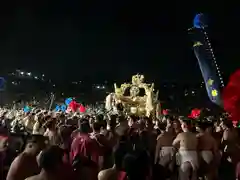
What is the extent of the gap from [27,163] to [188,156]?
3.79 meters

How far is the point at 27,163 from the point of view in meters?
4.56

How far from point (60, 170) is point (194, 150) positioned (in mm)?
4163

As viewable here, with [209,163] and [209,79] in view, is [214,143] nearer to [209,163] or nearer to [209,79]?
[209,163]

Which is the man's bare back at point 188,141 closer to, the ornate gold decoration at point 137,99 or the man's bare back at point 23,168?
the man's bare back at point 23,168

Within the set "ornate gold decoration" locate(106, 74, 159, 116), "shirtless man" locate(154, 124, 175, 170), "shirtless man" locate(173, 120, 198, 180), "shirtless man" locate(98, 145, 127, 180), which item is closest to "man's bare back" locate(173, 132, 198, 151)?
"shirtless man" locate(173, 120, 198, 180)

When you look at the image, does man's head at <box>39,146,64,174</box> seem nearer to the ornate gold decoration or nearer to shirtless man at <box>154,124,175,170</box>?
shirtless man at <box>154,124,175,170</box>

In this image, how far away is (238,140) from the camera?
27.9 ft

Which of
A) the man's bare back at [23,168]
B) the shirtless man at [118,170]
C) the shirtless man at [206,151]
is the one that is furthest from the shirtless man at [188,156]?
the man's bare back at [23,168]

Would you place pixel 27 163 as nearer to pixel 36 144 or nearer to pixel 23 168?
pixel 23 168

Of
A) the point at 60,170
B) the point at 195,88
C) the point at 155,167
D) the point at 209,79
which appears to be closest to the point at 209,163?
the point at 155,167

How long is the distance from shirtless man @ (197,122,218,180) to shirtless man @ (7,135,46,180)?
3.74 metres

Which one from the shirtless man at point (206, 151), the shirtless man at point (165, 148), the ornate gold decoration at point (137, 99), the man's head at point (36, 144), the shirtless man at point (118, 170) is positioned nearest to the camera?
the shirtless man at point (118, 170)

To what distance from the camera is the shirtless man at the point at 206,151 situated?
24.5ft

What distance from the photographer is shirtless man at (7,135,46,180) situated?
4414 mm
